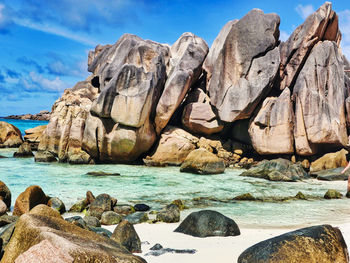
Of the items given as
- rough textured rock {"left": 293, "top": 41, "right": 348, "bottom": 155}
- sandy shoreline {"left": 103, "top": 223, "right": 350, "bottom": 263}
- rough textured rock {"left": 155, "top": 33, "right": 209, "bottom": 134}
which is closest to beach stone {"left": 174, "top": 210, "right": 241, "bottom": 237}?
sandy shoreline {"left": 103, "top": 223, "right": 350, "bottom": 263}

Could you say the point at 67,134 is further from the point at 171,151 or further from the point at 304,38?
the point at 304,38

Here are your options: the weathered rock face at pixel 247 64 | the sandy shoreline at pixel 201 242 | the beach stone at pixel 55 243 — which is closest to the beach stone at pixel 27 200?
the sandy shoreline at pixel 201 242

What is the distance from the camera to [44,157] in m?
24.0

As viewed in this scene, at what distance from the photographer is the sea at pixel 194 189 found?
10.0 meters

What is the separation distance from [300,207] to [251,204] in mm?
1591

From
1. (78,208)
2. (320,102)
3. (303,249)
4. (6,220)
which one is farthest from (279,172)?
(6,220)

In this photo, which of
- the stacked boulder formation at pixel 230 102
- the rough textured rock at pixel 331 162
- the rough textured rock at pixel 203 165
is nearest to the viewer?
the rough textured rock at pixel 203 165

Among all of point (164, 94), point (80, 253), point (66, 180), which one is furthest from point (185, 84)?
point (80, 253)

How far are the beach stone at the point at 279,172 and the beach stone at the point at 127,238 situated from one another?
1281cm

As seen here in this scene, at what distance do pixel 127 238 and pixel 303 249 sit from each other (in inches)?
119

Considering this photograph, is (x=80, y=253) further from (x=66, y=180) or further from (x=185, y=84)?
(x=185, y=84)

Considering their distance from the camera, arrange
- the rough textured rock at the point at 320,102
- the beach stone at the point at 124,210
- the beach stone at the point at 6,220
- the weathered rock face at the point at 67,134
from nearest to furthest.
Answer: the beach stone at the point at 6,220 < the beach stone at the point at 124,210 < the rough textured rock at the point at 320,102 < the weathered rock face at the point at 67,134

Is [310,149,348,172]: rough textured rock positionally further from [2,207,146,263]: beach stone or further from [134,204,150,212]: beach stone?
[2,207,146,263]: beach stone

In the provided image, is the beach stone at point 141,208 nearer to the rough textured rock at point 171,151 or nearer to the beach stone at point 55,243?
the beach stone at point 55,243
